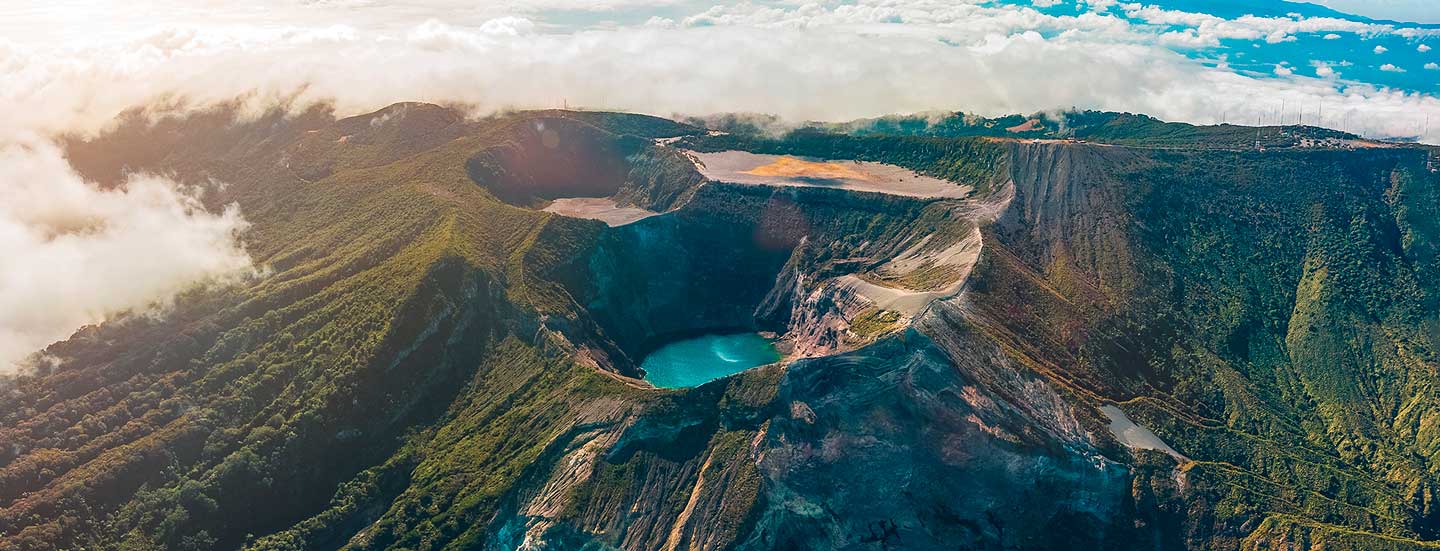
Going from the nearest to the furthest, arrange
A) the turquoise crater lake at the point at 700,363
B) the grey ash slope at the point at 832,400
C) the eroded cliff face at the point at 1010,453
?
the eroded cliff face at the point at 1010,453 → the grey ash slope at the point at 832,400 → the turquoise crater lake at the point at 700,363

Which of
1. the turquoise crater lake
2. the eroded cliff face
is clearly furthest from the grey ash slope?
the turquoise crater lake

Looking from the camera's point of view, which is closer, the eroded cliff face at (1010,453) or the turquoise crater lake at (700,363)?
the eroded cliff face at (1010,453)

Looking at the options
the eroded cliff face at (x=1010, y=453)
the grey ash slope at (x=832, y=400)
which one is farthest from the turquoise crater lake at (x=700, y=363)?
the eroded cliff face at (x=1010, y=453)

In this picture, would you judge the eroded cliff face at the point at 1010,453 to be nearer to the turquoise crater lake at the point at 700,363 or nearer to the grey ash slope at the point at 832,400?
the grey ash slope at the point at 832,400

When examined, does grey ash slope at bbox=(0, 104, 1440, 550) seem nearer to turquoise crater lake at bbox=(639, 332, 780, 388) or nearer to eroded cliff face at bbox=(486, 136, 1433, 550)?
eroded cliff face at bbox=(486, 136, 1433, 550)

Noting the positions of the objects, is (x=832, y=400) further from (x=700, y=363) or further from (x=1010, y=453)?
(x=700, y=363)

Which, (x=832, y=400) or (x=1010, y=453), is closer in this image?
(x=1010, y=453)

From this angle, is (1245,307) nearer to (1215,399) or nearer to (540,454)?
(1215,399)

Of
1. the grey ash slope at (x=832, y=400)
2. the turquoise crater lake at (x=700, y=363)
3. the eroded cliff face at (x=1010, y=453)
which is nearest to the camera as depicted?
the eroded cliff face at (x=1010, y=453)

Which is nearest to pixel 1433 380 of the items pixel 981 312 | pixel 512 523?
pixel 981 312

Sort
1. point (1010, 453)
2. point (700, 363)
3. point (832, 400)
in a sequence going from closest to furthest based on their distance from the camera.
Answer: point (1010, 453)
point (832, 400)
point (700, 363)

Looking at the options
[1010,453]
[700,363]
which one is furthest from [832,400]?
[700,363]
